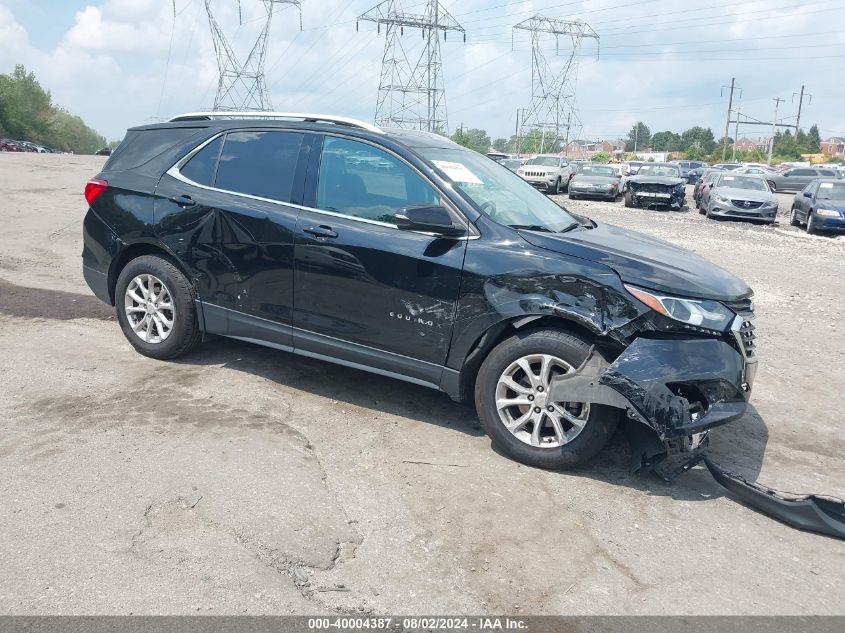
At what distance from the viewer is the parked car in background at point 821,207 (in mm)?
17578

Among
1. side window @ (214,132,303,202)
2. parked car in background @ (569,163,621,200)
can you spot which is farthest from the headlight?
parked car in background @ (569,163,621,200)

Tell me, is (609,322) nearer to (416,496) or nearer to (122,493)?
(416,496)

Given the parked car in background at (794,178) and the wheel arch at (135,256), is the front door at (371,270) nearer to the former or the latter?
the wheel arch at (135,256)

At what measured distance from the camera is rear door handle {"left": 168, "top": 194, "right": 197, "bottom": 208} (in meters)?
5.30

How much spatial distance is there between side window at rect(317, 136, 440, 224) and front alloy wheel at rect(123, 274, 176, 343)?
1569 millimetres

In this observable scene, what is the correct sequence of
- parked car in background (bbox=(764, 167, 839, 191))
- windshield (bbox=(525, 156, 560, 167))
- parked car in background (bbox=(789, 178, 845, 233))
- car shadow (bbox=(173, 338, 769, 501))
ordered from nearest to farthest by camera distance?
car shadow (bbox=(173, 338, 769, 501))
parked car in background (bbox=(789, 178, 845, 233))
windshield (bbox=(525, 156, 560, 167))
parked car in background (bbox=(764, 167, 839, 191))

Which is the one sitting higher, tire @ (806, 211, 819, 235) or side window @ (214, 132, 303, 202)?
side window @ (214, 132, 303, 202)

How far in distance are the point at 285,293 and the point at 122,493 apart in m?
1.80

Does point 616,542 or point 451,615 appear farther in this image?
point 616,542

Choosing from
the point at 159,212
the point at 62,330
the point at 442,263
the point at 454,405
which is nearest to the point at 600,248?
the point at 442,263

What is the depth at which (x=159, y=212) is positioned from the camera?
5.44 metres

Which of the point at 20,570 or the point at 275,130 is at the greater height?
the point at 275,130

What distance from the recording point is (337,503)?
3.68 meters

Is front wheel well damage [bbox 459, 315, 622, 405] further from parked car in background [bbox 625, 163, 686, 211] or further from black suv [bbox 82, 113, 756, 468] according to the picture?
parked car in background [bbox 625, 163, 686, 211]
